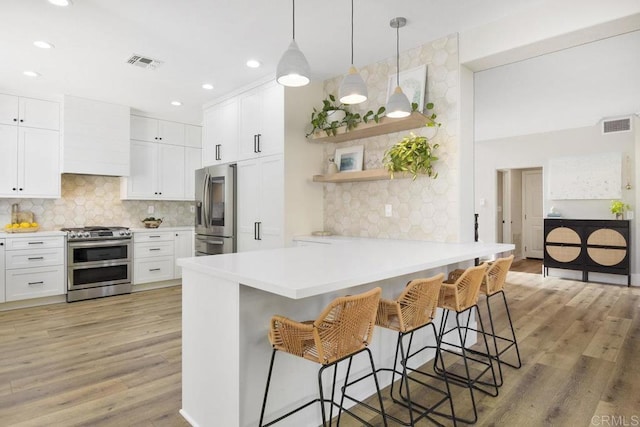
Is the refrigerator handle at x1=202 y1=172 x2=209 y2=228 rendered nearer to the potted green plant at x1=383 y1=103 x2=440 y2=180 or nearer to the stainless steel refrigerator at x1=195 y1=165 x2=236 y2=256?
the stainless steel refrigerator at x1=195 y1=165 x2=236 y2=256

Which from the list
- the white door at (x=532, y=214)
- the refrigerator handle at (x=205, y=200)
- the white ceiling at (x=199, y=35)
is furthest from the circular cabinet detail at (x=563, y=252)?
the refrigerator handle at (x=205, y=200)

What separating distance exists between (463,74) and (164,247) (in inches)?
178

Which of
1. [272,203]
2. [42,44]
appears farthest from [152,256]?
[42,44]

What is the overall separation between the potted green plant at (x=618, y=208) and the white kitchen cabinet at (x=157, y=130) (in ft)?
22.6

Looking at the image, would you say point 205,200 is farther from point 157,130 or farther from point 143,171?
point 157,130

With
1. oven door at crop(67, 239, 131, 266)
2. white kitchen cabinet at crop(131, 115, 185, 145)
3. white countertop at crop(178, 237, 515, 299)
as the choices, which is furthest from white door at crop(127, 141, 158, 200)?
white countertop at crop(178, 237, 515, 299)

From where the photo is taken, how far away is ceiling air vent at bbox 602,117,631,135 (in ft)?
18.8

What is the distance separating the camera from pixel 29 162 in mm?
4559

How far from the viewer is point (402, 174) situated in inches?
128

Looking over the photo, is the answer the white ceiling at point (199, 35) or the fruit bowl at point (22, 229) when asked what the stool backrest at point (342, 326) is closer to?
the white ceiling at point (199, 35)

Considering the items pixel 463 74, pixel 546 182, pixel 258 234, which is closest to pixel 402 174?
pixel 463 74

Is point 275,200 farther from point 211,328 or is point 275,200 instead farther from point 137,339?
point 211,328

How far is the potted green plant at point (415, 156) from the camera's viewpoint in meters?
3.09

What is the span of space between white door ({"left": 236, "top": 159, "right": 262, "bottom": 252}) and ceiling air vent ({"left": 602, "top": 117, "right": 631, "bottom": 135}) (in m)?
5.61
